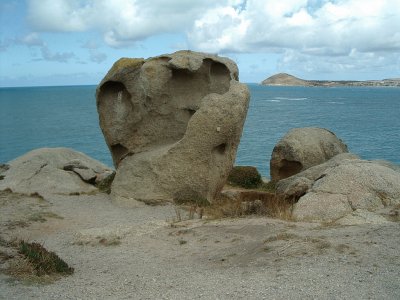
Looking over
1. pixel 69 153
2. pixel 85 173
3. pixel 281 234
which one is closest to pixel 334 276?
pixel 281 234

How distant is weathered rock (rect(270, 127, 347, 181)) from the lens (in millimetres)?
22812

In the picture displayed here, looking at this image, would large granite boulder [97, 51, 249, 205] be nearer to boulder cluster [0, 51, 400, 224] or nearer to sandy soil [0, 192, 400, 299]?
boulder cluster [0, 51, 400, 224]

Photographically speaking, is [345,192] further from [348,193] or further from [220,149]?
[220,149]

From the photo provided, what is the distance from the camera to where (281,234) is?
463 inches

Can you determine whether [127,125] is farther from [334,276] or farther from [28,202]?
[334,276]

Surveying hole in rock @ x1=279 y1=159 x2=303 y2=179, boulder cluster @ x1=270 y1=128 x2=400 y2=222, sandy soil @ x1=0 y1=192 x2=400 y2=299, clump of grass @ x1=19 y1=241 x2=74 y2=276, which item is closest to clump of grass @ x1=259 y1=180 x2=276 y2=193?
hole in rock @ x1=279 y1=159 x2=303 y2=179

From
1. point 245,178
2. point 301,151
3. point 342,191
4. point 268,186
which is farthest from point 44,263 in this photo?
point 301,151

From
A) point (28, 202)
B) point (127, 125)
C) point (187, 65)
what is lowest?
point (28, 202)

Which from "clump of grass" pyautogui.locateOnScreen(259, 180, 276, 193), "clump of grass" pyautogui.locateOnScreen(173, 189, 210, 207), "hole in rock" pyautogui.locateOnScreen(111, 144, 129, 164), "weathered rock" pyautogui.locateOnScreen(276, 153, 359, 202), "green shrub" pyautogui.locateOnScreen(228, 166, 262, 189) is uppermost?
"hole in rock" pyautogui.locateOnScreen(111, 144, 129, 164)

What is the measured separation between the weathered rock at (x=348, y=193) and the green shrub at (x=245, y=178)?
618cm

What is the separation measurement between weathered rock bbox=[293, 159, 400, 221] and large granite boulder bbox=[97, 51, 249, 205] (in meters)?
3.42

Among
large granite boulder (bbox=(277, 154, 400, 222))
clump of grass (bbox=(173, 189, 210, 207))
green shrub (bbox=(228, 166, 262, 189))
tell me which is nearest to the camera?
large granite boulder (bbox=(277, 154, 400, 222))

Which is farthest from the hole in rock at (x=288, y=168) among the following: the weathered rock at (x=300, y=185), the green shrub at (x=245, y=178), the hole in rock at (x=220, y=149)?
the hole in rock at (x=220, y=149)

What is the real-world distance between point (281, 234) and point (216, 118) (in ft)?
20.8
